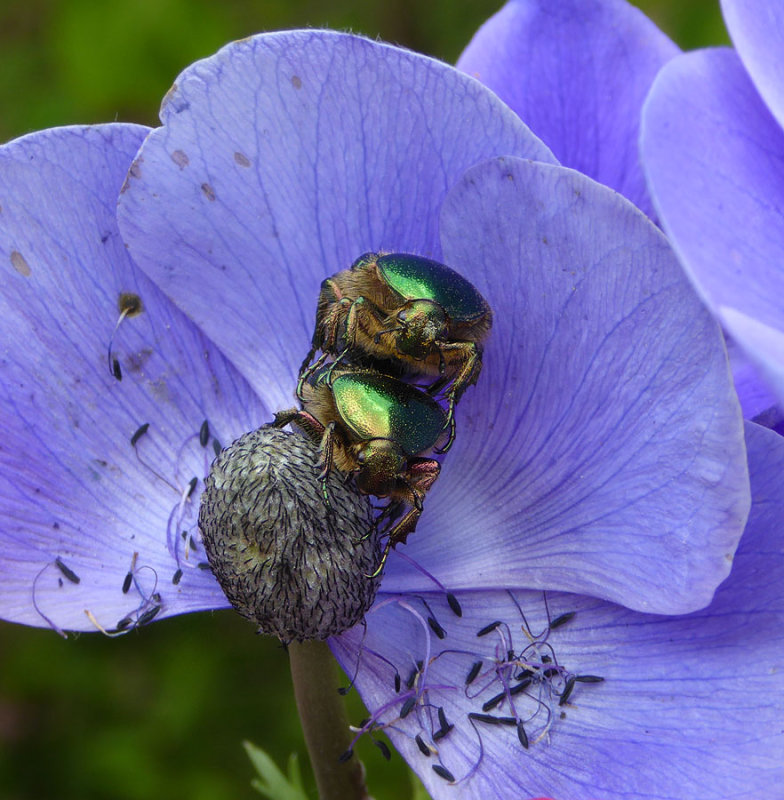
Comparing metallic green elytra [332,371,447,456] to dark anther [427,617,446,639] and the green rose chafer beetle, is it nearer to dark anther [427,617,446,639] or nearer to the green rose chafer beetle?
the green rose chafer beetle

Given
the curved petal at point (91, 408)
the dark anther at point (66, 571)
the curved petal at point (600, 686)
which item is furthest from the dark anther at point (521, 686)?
the dark anther at point (66, 571)

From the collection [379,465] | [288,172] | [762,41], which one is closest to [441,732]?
[379,465]

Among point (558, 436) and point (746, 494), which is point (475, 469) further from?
point (746, 494)

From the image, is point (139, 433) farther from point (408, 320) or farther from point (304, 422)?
point (408, 320)

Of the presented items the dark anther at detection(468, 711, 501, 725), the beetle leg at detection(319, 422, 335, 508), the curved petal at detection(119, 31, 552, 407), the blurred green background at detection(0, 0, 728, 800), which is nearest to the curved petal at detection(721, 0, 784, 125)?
the curved petal at detection(119, 31, 552, 407)

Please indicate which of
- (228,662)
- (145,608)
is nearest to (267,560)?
(145,608)

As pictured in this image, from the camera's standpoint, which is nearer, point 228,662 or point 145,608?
point 145,608

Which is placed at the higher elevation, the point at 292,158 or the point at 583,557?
the point at 292,158
